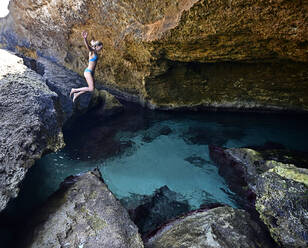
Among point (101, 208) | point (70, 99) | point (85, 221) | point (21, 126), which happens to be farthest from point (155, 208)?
point (70, 99)

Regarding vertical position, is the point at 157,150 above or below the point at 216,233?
below

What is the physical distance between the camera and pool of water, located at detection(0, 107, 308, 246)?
139 inches

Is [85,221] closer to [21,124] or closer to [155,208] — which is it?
[155,208]

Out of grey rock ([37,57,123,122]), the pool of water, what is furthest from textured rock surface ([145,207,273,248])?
grey rock ([37,57,123,122])

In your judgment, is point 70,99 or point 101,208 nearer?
point 101,208

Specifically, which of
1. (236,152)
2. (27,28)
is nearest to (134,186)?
(236,152)

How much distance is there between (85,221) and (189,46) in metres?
3.69

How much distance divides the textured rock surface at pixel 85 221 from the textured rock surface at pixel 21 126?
504 millimetres

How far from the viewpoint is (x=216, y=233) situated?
75.0 inches

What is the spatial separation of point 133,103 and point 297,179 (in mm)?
5548

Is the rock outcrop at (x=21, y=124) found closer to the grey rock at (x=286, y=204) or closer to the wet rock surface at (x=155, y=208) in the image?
the wet rock surface at (x=155, y=208)

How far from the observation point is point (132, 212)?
2.93 meters

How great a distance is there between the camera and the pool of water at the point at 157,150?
139 inches

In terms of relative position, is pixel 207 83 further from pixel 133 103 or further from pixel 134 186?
pixel 134 186
